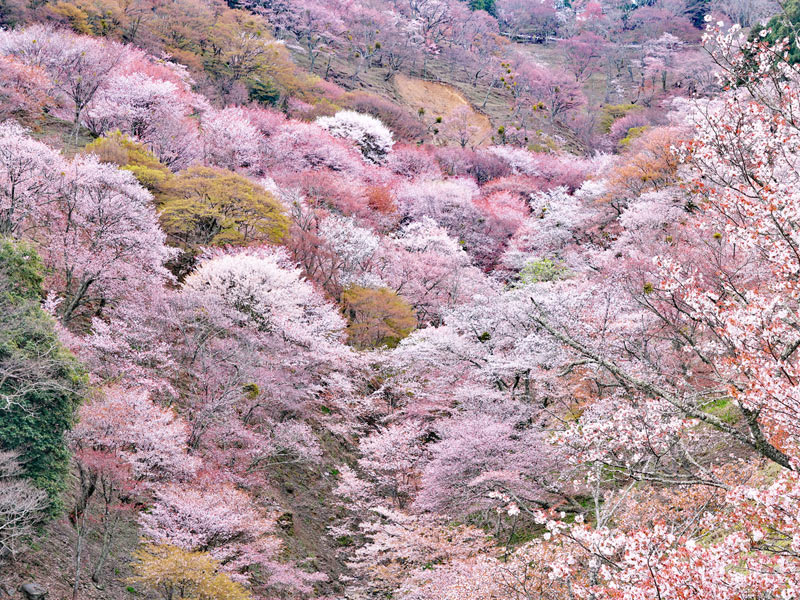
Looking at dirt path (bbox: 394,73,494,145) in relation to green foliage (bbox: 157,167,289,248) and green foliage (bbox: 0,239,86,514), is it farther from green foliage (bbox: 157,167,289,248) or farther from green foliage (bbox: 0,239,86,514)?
green foliage (bbox: 0,239,86,514)

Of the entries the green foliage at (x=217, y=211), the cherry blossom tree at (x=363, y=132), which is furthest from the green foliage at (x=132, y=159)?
the cherry blossom tree at (x=363, y=132)

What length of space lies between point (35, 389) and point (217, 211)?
47.6 feet

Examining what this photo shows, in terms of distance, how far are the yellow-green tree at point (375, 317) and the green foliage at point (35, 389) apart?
1383cm

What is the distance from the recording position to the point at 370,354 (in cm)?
2281

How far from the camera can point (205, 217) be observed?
81.2 ft

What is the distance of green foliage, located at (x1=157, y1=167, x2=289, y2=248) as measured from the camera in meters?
24.5

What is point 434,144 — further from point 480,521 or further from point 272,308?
point 480,521

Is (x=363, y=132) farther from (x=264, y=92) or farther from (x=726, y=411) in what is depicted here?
(x=726, y=411)

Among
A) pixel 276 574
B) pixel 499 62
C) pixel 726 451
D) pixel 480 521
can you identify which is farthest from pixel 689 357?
pixel 499 62

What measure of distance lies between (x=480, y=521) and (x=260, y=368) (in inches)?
303

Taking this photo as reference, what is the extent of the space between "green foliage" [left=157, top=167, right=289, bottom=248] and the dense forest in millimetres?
139

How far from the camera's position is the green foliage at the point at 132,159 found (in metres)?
24.9

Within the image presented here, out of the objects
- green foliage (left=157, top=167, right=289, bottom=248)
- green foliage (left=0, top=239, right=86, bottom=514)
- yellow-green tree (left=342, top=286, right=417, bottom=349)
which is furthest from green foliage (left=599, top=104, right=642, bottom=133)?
green foliage (left=0, top=239, right=86, bottom=514)

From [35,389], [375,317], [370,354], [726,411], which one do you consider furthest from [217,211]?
[726,411]
